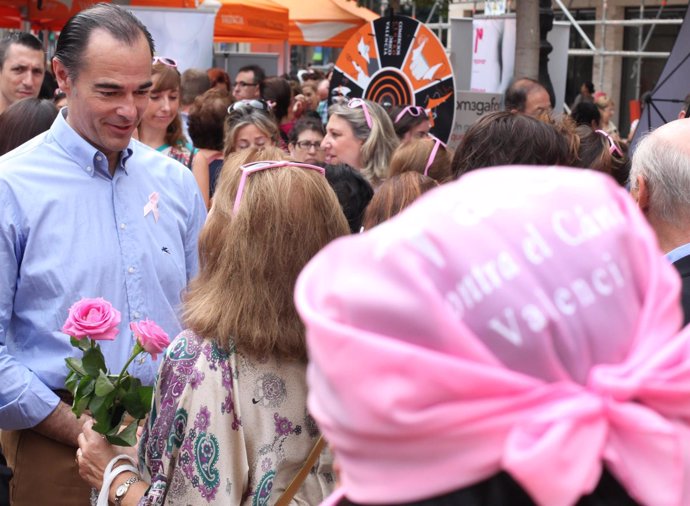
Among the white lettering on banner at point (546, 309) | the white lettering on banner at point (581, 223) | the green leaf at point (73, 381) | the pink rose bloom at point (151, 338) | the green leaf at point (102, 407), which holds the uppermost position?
the white lettering on banner at point (581, 223)

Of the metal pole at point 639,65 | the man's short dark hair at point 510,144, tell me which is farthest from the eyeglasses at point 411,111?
the metal pole at point 639,65

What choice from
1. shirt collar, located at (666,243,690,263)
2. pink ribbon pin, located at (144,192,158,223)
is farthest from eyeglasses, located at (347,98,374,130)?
shirt collar, located at (666,243,690,263)

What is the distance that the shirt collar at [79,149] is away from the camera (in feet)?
10.4

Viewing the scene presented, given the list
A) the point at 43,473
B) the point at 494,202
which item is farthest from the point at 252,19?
the point at 494,202

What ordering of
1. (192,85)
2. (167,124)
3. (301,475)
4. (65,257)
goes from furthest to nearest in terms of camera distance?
(192,85)
(167,124)
(65,257)
(301,475)

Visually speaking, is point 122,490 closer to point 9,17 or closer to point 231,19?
point 9,17

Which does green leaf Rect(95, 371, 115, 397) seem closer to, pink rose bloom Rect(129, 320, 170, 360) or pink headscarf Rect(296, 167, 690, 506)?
pink rose bloom Rect(129, 320, 170, 360)

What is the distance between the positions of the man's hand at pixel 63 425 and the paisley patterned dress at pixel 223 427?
57cm

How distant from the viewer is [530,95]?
6871 millimetres

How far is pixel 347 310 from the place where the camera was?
1206mm

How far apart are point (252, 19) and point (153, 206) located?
12507mm

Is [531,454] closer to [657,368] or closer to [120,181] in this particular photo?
[657,368]

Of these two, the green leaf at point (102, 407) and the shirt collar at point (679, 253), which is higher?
the shirt collar at point (679, 253)

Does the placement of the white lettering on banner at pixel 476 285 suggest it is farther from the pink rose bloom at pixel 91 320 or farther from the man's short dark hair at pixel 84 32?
the man's short dark hair at pixel 84 32
